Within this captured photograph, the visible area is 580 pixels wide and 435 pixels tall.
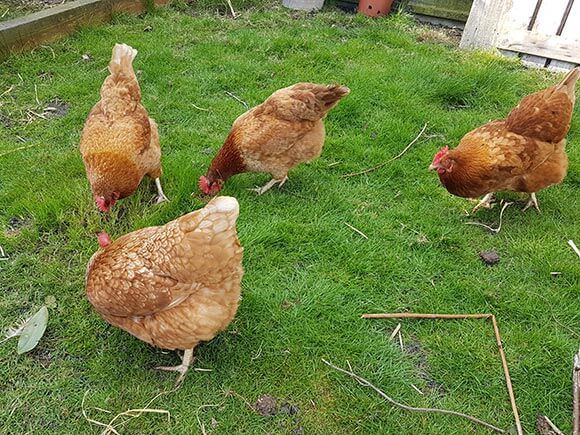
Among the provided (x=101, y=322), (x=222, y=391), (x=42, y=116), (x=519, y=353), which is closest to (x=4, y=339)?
(x=101, y=322)

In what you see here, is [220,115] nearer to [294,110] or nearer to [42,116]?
[294,110]

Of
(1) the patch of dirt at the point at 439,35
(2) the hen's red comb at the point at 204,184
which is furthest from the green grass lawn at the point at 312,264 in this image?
(1) the patch of dirt at the point at 439,35

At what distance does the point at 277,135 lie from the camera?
333 centimetres

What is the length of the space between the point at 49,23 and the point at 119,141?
324 centimetres

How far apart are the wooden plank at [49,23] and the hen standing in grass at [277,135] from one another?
3.11m

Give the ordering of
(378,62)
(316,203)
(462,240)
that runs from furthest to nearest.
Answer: (378,62) → (316,203) → (462,240)

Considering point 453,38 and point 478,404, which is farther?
point 453,38

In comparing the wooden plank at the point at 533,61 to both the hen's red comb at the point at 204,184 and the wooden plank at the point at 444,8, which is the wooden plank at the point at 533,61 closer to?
the wooden plank at the point at 444,8

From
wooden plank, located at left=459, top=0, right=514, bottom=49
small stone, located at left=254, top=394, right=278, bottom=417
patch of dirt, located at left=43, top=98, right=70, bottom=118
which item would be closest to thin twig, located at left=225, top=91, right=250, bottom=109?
patch of dirt, located at left=43, top=98, right=70, bottom=118

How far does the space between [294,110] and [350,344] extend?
1727 millimetres

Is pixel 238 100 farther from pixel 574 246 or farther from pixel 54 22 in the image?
pixel 574 246

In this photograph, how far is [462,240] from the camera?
10.7 feet

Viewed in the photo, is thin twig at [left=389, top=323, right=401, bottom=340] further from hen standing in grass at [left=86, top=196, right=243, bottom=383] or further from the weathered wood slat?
the weathered wood slat

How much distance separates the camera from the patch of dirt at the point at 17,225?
10.0ft
